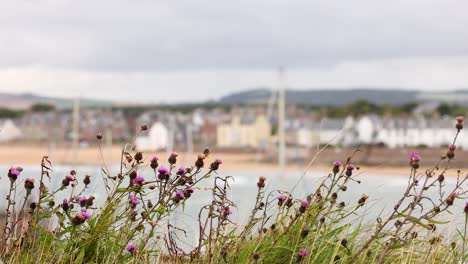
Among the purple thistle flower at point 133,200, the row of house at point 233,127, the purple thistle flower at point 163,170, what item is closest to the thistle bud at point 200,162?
the purple thistle flower at point 163,170

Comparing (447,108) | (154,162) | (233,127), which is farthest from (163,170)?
(447,108)

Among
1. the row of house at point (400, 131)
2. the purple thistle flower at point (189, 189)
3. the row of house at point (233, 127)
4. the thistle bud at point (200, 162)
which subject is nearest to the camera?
the thistle bud at point (200, 162)

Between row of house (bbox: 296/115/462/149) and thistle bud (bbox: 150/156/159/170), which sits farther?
row of house (bbox: 296/115/462/149)

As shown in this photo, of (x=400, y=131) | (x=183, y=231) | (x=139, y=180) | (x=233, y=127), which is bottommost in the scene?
(x=400, y=131)

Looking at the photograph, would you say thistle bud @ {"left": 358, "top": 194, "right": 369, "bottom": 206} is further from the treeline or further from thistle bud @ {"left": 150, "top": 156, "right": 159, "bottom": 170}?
the treeline

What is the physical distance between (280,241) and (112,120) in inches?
2984

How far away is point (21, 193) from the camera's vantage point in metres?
4.91

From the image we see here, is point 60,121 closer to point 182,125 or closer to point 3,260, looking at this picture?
point 182,125

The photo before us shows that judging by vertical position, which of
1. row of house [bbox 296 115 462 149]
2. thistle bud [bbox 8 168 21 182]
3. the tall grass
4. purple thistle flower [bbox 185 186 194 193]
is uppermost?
thistle bud [bbox 8 168 21 182]

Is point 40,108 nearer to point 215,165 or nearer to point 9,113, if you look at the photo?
point 9,113

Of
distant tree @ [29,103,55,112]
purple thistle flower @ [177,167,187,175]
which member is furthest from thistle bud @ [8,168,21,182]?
distant tree @ [29,103,55,112]

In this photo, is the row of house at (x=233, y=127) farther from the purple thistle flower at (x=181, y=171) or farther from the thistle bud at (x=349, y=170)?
the purple thistle flower at (x=181, y=171)

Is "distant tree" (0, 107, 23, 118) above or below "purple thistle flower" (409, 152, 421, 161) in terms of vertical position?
below

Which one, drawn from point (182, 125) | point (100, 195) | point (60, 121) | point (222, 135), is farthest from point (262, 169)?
point (100, 195)
